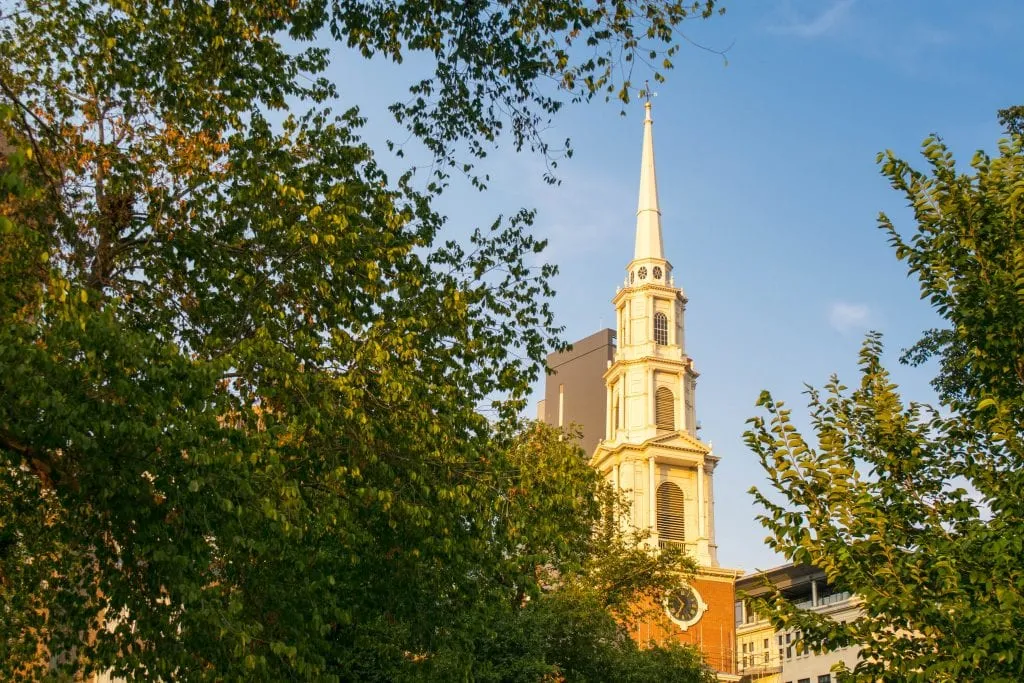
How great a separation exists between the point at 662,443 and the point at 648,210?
64.7ft

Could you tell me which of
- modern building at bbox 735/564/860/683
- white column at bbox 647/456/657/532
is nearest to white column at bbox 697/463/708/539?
white column at bbox 647/456/657/532

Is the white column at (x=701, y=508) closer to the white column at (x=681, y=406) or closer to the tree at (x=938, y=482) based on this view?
the white column at (x=681, y=406)

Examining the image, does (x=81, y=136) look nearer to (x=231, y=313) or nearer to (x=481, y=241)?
(x=231, y=313)

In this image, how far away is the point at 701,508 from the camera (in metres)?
78.9

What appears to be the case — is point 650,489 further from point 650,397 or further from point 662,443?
point 650,397

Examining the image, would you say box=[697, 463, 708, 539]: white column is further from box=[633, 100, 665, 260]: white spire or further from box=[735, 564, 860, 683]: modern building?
box=[633, 100, 665, 260]: white spire

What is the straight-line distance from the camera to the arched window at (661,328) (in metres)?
83.6

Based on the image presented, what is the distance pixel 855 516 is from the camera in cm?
1494

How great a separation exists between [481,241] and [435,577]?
249 inches

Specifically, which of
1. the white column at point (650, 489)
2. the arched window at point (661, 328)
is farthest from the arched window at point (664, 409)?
the arched window at point (661, 328)

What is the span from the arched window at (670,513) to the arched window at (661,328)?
1056 cm

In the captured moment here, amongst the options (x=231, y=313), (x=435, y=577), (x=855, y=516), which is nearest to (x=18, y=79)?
(x=231, y=313)

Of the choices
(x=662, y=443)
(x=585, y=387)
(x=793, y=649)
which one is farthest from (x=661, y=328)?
(x=585, y=387)

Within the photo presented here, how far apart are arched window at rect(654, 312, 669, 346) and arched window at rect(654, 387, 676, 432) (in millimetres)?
3668
